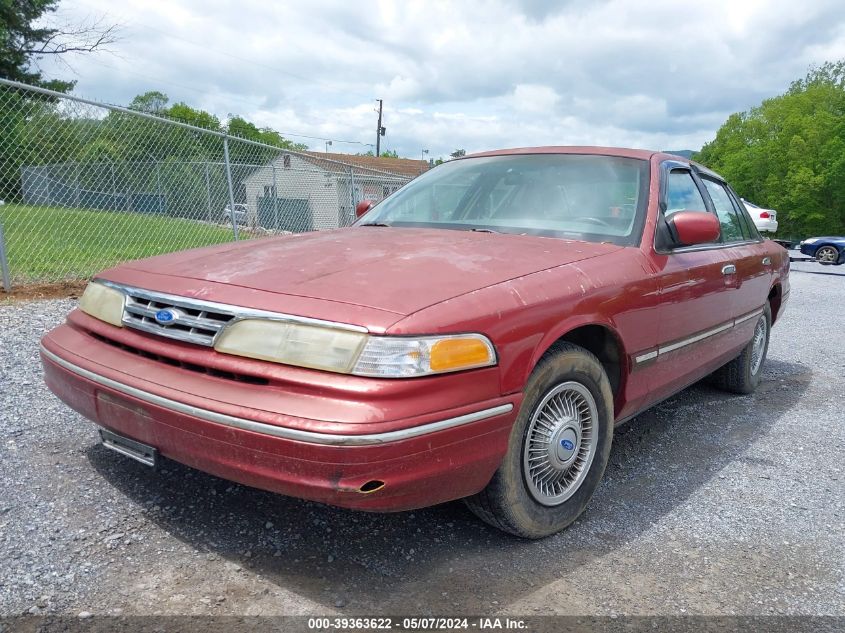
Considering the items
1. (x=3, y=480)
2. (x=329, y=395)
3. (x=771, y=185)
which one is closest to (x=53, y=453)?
(x=3, y=480)

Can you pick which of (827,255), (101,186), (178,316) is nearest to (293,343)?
(178,316)

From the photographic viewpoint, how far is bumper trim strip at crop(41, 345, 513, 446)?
73.3 inches

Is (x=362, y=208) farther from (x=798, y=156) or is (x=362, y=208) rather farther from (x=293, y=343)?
(x=798, y=156)

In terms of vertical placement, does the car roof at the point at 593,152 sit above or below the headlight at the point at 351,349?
above

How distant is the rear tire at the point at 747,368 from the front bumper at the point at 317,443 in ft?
10.1

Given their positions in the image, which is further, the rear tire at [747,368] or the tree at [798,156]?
the tree at [798,156]

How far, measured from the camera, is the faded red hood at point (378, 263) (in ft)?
7.21

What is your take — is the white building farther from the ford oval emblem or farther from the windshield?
the ford oval emblem

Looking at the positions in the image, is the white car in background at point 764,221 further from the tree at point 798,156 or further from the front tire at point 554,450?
the tree at point 798,156

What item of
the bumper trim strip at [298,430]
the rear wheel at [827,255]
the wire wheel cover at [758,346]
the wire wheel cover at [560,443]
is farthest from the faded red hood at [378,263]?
the rear wheel at [827,255]

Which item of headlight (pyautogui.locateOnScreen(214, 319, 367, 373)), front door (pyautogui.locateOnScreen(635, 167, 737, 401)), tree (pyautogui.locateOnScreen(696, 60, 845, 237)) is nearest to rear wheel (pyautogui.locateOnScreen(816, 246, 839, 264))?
front door (pyautogui.locateOnScreen(635, 167, 737, 401))

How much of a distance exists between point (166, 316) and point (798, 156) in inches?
2265

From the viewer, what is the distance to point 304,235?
3.40 meters

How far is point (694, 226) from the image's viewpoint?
3137mm
